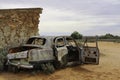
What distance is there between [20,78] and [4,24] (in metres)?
4.20

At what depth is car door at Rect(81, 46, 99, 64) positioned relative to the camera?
1587cm

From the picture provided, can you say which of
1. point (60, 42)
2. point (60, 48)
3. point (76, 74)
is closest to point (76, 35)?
point (60, 42)

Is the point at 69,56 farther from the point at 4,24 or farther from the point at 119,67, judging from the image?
the point at 4,24

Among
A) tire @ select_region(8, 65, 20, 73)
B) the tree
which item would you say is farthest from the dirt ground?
the tree

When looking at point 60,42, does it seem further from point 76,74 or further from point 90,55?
point 76,74

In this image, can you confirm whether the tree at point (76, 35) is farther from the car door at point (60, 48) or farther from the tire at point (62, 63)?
the tire at point (62, 63)

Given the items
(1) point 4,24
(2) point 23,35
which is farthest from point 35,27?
(1) point 4,24

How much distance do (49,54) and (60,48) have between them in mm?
650

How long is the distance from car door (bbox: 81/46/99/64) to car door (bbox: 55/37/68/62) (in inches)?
38.5

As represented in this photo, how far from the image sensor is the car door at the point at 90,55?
1587cm

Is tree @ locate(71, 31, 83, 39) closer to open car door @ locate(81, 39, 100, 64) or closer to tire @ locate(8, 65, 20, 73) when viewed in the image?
open car door @ locate(81, 39, 100, 64)

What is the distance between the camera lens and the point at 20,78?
14.4 meters

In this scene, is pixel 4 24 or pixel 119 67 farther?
pixel 4 24

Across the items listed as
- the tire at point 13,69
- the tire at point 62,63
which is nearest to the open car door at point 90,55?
the tire at point 62,63
